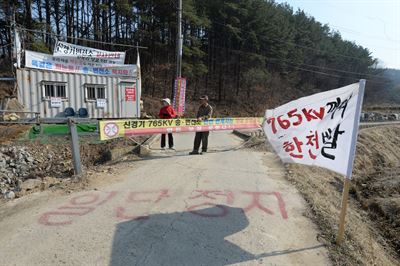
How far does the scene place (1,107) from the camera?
1552 cm

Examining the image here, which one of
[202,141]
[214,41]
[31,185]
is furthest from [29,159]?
[214,41]

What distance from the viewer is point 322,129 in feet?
13.5

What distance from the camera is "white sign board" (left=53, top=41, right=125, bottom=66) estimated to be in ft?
50.0

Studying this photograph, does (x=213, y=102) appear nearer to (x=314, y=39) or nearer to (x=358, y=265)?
(x=314, y=39)

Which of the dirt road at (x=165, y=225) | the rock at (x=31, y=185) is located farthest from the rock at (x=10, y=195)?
the dirt road at (x=165, y=225)

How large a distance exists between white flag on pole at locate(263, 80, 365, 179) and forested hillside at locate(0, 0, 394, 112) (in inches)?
743

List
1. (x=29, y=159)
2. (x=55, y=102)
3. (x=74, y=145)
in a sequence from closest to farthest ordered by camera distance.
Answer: (x=74, y=145) < (x=29, y=159) < (x=55, y=102)

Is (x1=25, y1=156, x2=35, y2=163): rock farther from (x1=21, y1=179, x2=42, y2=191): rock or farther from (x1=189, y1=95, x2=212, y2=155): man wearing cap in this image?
(x1=189, y1=95, x2=212, y2=155): man wearing cap

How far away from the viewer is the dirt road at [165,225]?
344 cm

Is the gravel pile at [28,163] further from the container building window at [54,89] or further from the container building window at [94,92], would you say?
the container building window at [94,92]

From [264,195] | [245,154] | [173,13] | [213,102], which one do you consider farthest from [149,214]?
[213,102]

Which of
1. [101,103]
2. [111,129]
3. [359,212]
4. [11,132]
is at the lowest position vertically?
[359,212]

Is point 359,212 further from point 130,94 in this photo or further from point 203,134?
point 130,94

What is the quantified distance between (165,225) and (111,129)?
381 centimetres
